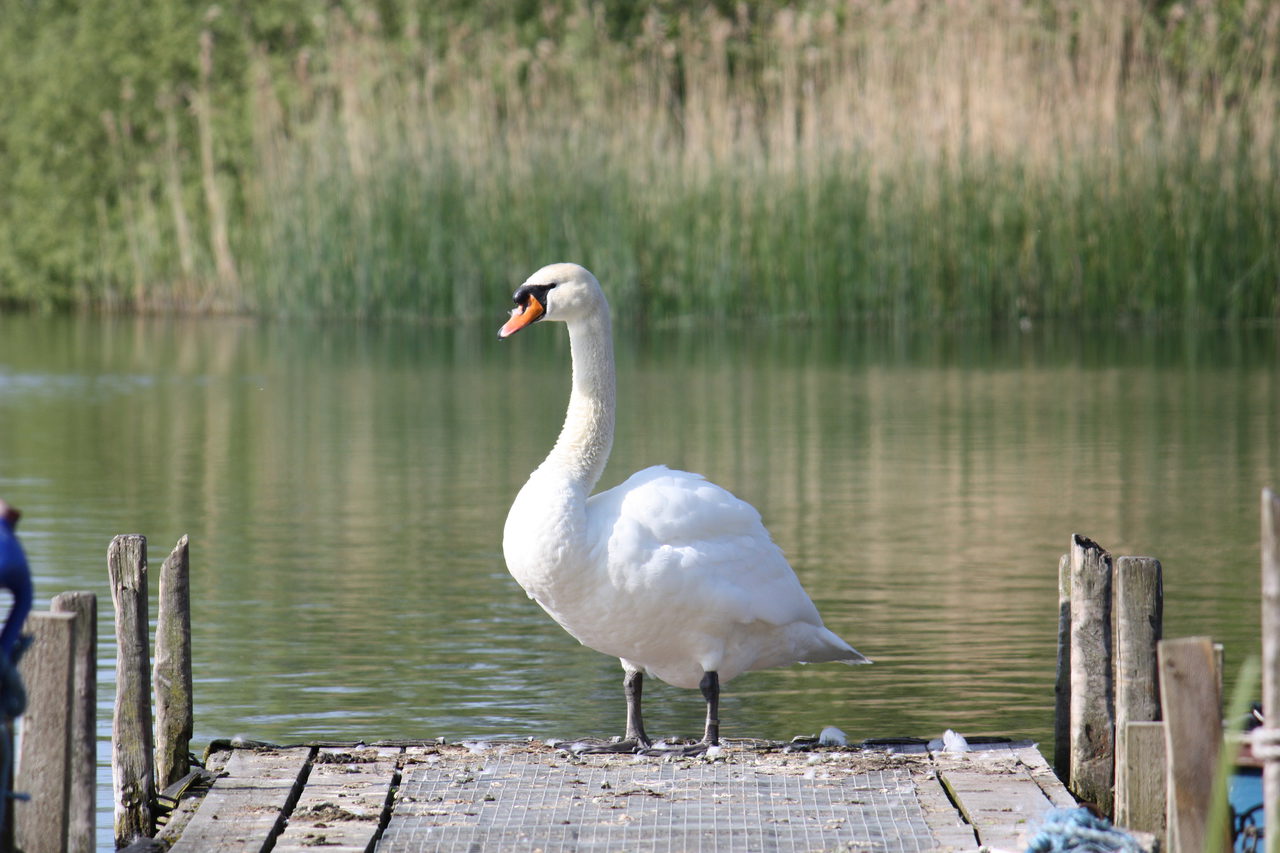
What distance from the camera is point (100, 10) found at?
34.9 m

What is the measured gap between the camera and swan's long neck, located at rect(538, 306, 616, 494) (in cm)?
637

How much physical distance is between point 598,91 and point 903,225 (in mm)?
4910

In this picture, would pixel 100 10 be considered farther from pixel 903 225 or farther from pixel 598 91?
pixel 903 225

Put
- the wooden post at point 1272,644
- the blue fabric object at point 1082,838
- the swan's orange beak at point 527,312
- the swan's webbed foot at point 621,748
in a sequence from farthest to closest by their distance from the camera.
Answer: the swan's orange beak at point 527,312
the swan's webbed foot at point 621,748
the blue fabric object at point 1082,838
the wooden post at point 1272,644

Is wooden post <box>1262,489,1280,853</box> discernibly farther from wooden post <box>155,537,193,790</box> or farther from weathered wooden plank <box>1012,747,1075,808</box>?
wooden post <box>155,537,193,790</box>

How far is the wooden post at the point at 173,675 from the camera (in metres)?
5.71

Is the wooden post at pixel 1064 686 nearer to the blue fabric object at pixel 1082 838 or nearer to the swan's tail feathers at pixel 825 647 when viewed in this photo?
the swan's tail feathers at pixel 825 647

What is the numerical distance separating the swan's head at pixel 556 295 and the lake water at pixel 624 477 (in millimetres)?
1353

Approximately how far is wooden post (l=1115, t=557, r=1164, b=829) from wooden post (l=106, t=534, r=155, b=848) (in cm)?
247

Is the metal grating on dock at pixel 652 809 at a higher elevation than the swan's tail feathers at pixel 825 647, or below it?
below

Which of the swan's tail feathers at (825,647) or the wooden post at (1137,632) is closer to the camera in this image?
the wooden post at (1137,632)

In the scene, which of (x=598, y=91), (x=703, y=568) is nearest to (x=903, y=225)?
(x=598, y=91)

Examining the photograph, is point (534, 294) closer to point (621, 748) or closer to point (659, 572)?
point (659, 572)

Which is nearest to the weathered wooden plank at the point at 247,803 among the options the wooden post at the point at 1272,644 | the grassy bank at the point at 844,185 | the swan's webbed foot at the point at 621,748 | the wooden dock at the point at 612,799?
the wooden dock at the point at 612,799
